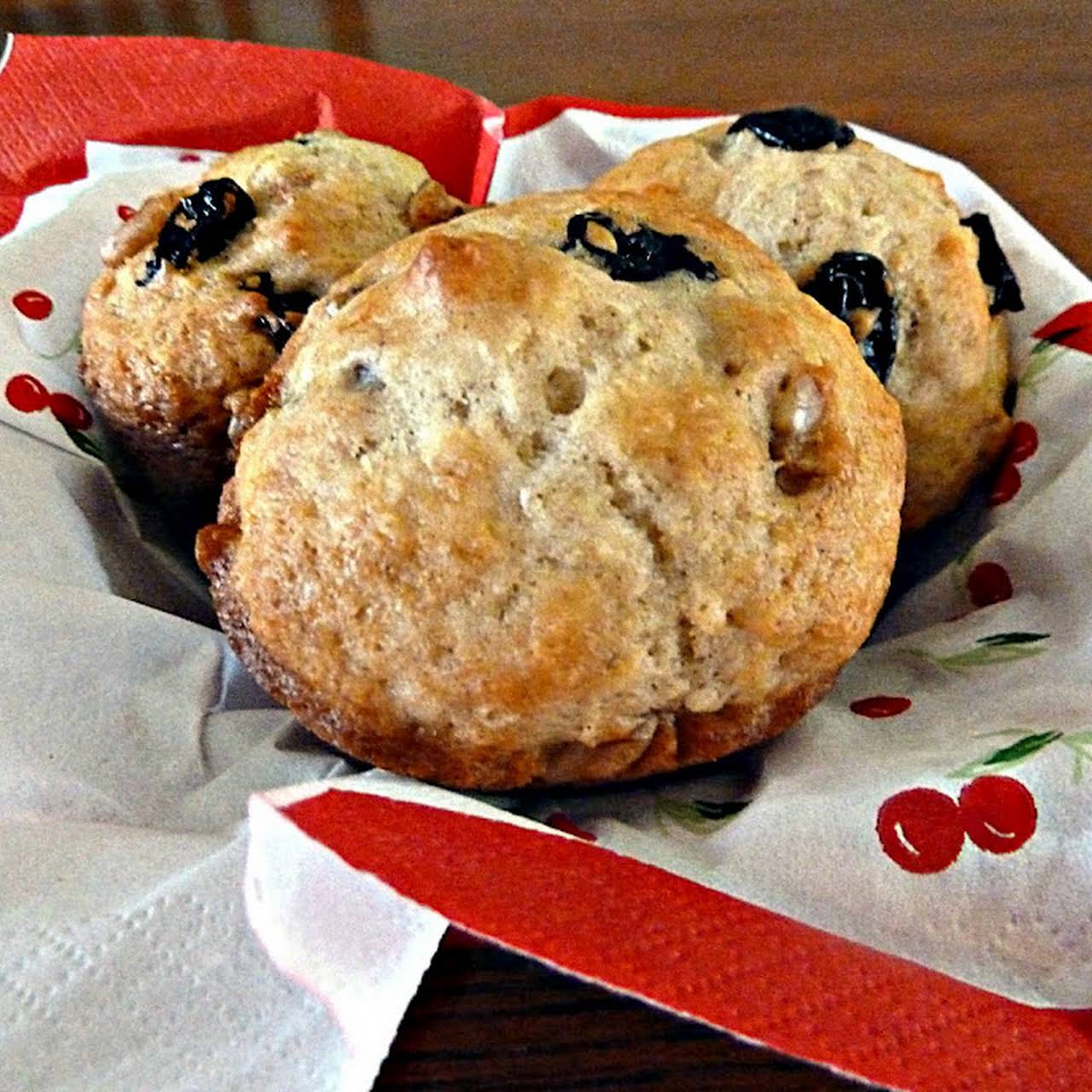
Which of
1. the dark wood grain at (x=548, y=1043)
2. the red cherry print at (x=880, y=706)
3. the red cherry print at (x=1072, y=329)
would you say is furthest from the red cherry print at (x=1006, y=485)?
the dark wood grain at (x=548, y=1043)

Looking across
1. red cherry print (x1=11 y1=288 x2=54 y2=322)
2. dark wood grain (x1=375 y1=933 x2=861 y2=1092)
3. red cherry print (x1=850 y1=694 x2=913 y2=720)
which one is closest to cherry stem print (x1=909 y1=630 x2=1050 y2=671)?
red cherry print (x1=850 y1=694 x2=913 y2=720)

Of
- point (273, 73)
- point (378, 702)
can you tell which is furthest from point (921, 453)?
point (273, 73)

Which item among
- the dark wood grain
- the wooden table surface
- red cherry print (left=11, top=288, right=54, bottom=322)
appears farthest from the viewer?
the wooden table surface

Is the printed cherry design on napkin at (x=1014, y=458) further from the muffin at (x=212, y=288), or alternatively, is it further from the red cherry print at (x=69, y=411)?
the red cherry print at (x=69, y=411)

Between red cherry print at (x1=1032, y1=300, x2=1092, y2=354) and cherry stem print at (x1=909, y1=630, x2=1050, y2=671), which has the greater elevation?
red cherry print at (x1=1032, y1=300, x2=1092, y2=354)

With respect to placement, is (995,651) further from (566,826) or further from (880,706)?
(566,826)

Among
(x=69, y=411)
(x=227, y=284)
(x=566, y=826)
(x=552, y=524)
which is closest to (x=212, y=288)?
(x=227, y=284)

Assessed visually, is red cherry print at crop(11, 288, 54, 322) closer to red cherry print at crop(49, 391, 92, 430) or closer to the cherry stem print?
red cherry print at crop(49, 391, 92, 430)
